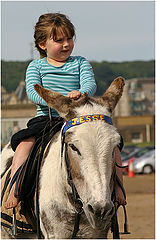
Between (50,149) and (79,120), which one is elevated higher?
(79,120)

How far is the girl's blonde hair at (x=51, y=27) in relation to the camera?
447 centimetres

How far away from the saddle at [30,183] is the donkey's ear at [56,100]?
0.60 m

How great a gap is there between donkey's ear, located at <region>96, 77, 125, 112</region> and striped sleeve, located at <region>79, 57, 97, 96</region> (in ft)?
1.59

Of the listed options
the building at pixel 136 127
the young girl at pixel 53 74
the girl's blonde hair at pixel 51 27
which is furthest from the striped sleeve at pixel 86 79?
the building at pixel 136 127

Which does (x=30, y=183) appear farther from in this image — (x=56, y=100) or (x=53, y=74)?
(x=53, y=74)

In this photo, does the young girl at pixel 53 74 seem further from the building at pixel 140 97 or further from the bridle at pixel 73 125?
the building at pixel 140 97

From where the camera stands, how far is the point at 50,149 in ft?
13.6

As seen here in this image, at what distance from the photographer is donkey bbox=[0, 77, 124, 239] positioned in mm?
3270

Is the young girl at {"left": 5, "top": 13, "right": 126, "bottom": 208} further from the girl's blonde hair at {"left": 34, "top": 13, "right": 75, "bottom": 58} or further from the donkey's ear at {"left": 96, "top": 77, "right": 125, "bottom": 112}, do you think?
the donkey's ear at {"left": 96, "top": 77, "right": 125, "bottom": 112}

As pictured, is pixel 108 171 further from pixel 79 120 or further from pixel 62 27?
pixel 62 27

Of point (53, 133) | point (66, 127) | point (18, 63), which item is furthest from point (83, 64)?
point (18, 63)

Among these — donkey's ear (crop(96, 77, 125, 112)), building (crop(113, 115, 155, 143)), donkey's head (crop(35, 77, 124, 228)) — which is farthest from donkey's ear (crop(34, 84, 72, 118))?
building (crop(113, 115, 155, 143))

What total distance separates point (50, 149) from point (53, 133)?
21cm

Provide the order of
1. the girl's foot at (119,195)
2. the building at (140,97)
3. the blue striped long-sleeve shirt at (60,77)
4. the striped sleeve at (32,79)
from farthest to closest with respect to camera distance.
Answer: the building at (140,97) → the blue striped long-sleeve shirt at (60,77) → the striped sleeve at (32,79) → the girl's foot at (119,195)
